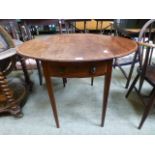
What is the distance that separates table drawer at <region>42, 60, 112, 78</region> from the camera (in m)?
0.91

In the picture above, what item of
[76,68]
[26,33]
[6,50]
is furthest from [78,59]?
[26,33]

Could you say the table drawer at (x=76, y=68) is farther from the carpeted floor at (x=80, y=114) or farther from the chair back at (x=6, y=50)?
the carpeted floor at (x=80, y=114)

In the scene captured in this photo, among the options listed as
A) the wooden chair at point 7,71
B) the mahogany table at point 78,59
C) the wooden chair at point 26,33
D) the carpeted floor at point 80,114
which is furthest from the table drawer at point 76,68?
the wooden chair at point 26,33

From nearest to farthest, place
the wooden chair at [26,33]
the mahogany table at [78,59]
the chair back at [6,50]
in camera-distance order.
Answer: the mahogany table at [78,59]
the chair back at [6,50]
the wooden chair at [26,33]

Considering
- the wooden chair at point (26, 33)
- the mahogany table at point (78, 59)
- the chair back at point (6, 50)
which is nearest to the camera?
the mahogany table at point (78, 59)

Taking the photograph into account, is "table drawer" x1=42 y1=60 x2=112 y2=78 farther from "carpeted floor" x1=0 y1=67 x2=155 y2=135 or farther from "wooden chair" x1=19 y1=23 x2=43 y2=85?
"wooden chair" x1=19 y1=23 x2=43 y2=85

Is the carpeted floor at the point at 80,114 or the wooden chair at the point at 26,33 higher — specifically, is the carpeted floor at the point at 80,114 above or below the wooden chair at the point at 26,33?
below

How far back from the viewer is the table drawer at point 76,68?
909 mm

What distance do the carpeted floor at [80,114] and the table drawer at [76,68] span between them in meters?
0.58

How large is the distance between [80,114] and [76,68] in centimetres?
69

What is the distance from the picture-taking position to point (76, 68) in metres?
0.92

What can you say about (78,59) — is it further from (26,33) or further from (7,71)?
(26,33)

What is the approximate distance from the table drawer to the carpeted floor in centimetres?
58
